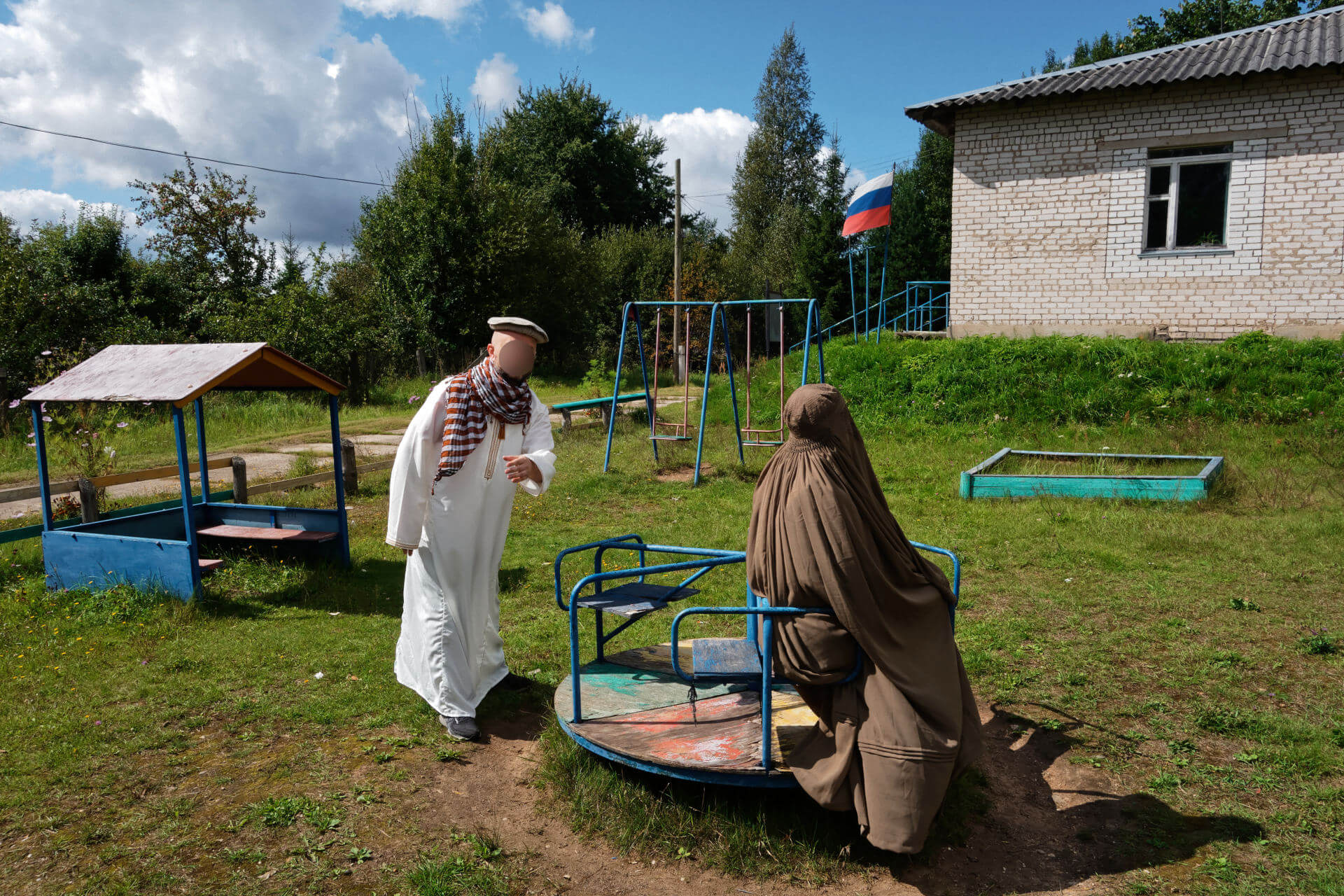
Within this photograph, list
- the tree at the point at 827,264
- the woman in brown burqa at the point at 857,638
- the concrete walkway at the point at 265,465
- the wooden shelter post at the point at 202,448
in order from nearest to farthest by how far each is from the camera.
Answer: the woman in brown burqa at the point at 857,638
the wooden shelter post at the point at 202,448
the concrete walkway at the point at 265,465
the tree at the point at 827,264

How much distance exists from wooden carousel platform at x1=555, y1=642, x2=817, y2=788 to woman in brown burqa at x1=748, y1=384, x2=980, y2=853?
209 millimetres

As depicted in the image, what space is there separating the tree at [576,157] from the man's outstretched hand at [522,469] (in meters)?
33.3

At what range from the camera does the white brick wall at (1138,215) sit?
12.5m

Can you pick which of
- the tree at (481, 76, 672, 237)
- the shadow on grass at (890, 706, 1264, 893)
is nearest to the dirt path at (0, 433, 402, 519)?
the shadow on grass at (890, 706, 1264, 893)

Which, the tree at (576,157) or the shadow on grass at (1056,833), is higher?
the tree at (576,157)

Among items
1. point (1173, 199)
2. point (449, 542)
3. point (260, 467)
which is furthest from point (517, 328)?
point (1173, 199)

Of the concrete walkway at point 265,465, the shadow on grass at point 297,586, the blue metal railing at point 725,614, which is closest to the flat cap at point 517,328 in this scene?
the blue metal railing at point 725,614

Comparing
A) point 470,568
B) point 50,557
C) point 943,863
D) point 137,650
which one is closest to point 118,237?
point 50,557

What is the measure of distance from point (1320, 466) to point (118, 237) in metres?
26.2

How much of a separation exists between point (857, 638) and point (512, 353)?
7.15 ft

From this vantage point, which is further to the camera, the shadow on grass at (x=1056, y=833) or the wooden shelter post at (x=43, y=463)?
the wooden shelter post at (x=43, y=463)

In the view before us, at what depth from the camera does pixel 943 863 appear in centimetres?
331

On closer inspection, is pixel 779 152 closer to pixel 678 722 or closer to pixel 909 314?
pixel 909 314

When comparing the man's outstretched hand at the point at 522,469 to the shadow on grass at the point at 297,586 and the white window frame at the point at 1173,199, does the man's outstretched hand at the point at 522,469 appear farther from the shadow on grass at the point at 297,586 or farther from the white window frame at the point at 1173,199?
the white window frame at the point at 1173,199
